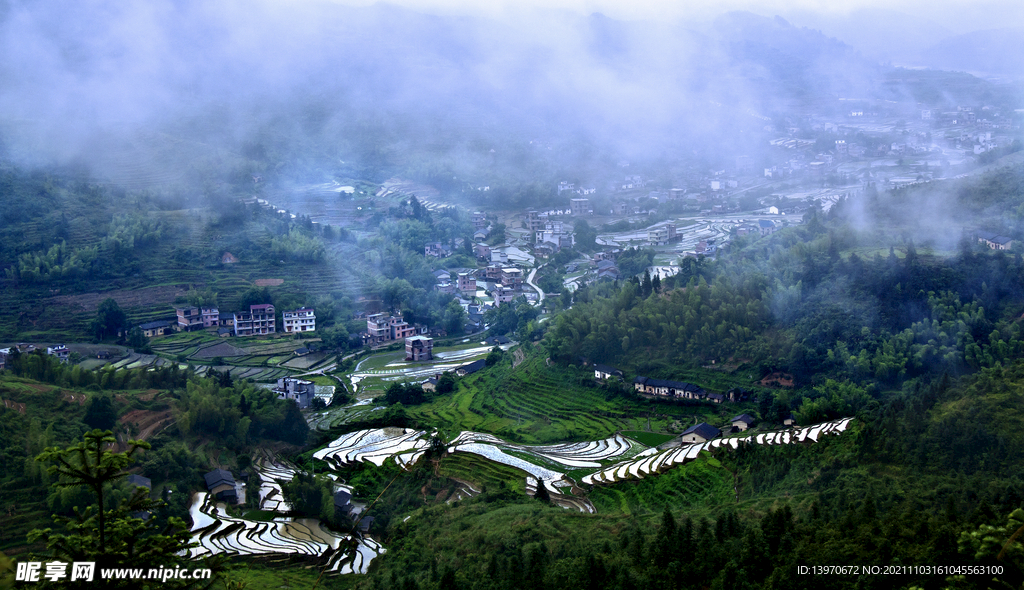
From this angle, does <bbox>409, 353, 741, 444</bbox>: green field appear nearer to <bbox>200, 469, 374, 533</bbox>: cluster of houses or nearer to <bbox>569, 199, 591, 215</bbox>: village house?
<bbox>200, 469, 374, 533</bbox>: cluster of houses

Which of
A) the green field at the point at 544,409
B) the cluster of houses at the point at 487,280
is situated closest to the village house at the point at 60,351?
the green field at the point at 544,409

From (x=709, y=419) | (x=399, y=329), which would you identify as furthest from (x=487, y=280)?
(x=709, y=419)

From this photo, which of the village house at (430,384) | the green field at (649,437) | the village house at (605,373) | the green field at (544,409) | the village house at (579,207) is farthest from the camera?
the village house at (579,207)

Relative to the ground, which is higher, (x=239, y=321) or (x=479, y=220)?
(x=479, y=220)

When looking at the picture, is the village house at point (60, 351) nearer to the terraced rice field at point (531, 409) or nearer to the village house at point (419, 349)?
the village house at point (419, 349)

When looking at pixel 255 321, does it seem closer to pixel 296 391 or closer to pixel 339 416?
pixel 296 391

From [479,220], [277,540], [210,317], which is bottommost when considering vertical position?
[277,540]
